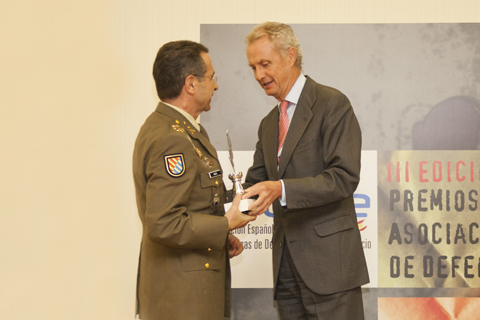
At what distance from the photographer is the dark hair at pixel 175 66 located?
77.3 inches

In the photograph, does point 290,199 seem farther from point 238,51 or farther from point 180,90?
point 238,51

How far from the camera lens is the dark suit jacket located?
6.70 feet

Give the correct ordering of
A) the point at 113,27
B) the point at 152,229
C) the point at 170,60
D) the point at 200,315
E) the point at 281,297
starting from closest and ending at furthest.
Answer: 1. the point at 152,229
2. the point at 200,315
3. the point at 170,60
4. the point at 281,297
5. the point at 113,27

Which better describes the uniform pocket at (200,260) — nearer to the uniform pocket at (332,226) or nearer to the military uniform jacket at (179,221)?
the military uniform jacket at (179,221)

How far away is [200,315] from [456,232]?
242 centimetres

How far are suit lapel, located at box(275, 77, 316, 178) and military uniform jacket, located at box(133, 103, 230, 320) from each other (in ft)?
1.20

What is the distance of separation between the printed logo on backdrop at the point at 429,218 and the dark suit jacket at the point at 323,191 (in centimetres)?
133

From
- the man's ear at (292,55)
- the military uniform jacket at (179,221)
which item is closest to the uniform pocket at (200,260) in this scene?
the military uniform jacket at (179,221)

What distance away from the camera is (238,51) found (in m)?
3.42

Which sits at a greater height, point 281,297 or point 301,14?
point 301,14

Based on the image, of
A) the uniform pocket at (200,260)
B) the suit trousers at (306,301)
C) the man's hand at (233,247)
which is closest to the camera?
the uniform pocket at (200,260)

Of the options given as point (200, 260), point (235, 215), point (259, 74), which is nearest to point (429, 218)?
point (259, 74)

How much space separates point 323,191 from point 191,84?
2.59 feet

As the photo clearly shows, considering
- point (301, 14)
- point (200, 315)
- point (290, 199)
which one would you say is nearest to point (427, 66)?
point (301, 14)
